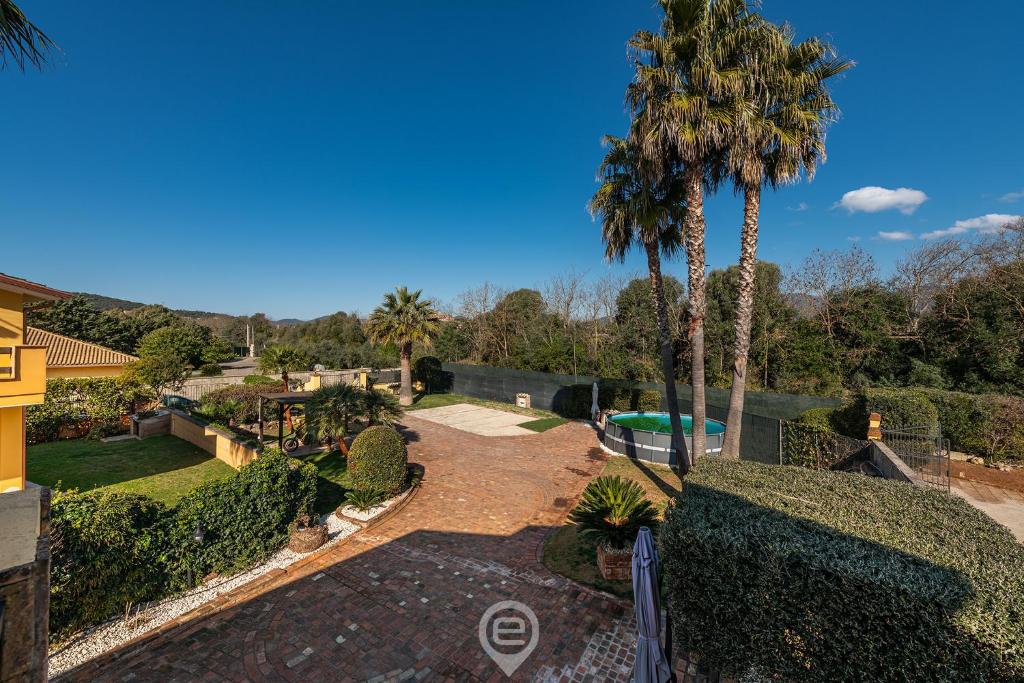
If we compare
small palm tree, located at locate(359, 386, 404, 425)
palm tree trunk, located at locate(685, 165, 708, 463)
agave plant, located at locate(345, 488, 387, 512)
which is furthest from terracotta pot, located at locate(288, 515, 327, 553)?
palm tree trunk, located at locate(685, 165, 708, 463)

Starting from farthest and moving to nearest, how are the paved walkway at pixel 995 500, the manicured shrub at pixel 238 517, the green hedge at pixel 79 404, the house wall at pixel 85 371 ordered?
the house wall at pixel 85 371 → the green hedge at pixel 79 404 → the paved walkway at pixel 995 500 → the manicured shrub at pixel 238 517

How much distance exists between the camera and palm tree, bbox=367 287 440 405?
20.4 metres

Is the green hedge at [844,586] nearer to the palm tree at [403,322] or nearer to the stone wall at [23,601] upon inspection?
the stone wall at [23,601]

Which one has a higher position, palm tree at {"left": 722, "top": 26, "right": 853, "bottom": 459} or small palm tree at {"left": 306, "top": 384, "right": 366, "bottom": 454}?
palm tree at {"left": 722, "top": 26, "right": 853, "bottom": 459}

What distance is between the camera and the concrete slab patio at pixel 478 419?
16.1 metres

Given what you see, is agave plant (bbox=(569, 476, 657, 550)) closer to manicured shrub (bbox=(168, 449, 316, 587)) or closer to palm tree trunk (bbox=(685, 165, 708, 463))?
palm tree trunk (bbox=(685, 165, 708, 463))

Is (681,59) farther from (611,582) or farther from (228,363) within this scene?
(228,363)

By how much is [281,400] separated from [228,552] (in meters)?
5.79

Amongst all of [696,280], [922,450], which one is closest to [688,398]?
[922,450]

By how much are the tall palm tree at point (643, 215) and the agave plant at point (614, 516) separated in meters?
3.58

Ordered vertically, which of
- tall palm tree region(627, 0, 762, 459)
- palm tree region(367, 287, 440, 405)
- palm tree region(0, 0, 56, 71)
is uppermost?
tall palm tree region(627, 0, 762, 459)

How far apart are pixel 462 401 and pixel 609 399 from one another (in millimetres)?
8702

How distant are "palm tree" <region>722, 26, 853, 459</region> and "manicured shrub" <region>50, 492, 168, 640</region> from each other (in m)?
9.31

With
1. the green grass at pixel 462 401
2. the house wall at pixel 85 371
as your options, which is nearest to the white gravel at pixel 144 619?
the green grass at pixel 462 401
